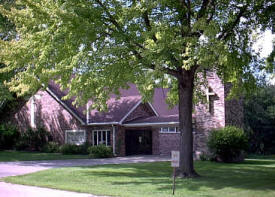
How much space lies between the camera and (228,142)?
2362cm

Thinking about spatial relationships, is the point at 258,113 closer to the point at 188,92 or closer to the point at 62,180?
the point at 188,92

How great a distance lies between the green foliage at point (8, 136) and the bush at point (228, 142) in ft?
64.8

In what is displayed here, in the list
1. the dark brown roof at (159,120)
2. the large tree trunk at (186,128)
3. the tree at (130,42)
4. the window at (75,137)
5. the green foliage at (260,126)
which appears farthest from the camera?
the green foliage at (260,126)

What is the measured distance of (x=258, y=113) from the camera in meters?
37.0

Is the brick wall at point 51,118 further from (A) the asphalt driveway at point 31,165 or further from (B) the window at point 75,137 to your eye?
(A) the asphalt driveway at point 31,165

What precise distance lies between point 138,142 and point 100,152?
500 cm

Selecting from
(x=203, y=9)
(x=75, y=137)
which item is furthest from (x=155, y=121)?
(x=203, y=9)

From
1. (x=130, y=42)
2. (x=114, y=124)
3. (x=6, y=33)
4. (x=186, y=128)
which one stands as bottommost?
(x=186, y=128)

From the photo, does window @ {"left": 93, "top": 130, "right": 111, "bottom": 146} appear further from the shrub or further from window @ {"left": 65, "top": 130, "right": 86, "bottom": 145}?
window @ {"left": 65, "top": 130, "right": 86, "bottom": 145}

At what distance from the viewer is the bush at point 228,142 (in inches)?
936

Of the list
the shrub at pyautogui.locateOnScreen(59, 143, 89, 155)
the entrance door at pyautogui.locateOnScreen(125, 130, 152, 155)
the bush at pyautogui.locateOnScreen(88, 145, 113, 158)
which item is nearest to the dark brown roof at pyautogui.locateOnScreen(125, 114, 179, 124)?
the entrance door at pyautogui.locateOnScreen(125, 130, 152, 155)

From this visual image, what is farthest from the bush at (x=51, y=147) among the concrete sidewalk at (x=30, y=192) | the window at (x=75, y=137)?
the concrete sidewalk at (x=30, y=192)

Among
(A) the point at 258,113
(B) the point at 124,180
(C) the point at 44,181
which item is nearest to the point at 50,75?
(C) the point at 44,181

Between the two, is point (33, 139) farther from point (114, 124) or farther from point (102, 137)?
point (114, 124)
